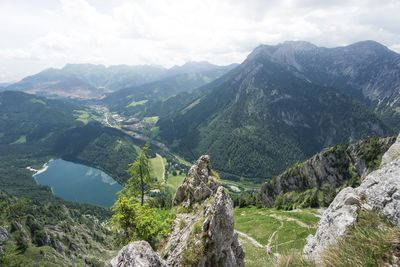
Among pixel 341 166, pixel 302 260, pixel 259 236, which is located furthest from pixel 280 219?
pixel 341 166

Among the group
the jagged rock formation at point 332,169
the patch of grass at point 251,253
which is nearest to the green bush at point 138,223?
the patch of grass at point 251,253

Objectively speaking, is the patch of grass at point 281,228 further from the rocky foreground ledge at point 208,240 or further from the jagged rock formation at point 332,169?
the jagged rock formation at point 332,169

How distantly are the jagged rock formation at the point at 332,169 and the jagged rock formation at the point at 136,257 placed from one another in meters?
119

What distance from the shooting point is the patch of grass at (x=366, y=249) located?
765cm

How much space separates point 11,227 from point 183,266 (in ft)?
655

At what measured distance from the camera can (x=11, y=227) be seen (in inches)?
7766

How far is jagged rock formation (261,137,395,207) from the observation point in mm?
132250

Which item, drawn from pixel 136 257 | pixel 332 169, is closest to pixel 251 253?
pixel 136 257

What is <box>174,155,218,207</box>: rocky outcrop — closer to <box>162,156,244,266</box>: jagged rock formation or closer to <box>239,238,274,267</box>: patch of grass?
<box>162,156,244,266</box>: jagged rock formation

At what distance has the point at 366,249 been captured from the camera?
7.99 m

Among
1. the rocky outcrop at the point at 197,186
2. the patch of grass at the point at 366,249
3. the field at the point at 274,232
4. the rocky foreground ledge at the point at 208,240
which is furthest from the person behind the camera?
the field at the point at 274,232

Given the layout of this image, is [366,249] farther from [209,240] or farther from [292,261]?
[209,240]

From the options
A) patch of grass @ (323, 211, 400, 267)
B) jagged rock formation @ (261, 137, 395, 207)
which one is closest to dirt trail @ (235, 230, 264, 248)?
patch of grass @ (323, 211, 400, 267)

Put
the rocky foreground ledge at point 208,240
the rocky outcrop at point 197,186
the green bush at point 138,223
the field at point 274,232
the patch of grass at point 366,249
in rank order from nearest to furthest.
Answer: the patch of grass at point 366,249
the rocky foreground ledge at point 208,240
the green bush at point 138,223
the rocky outcrop at point 197,186
the field at point 274,232
